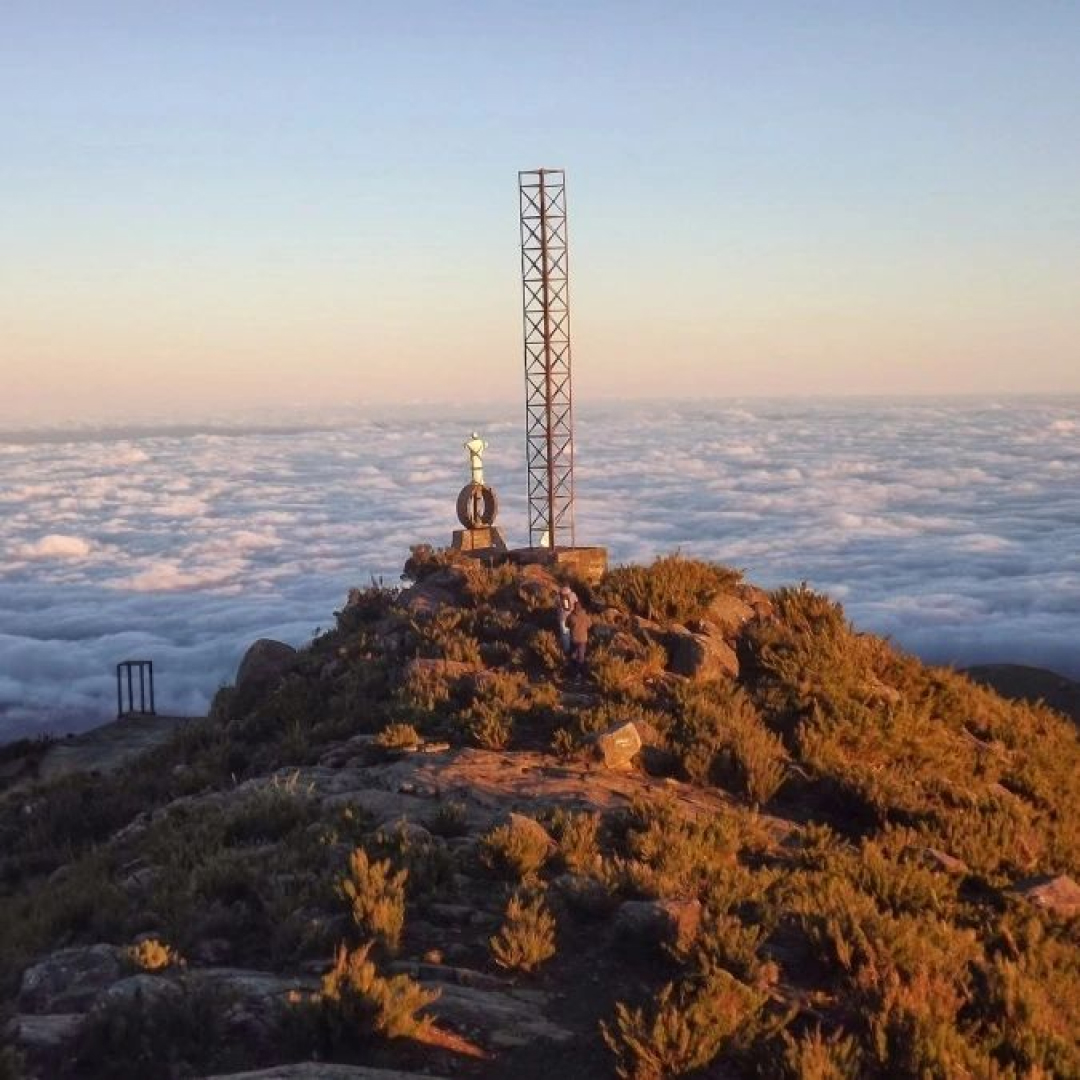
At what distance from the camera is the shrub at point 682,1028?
589 cm

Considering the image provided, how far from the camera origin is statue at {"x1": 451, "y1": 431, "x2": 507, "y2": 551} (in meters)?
20.1

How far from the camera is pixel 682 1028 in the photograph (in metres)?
5.95

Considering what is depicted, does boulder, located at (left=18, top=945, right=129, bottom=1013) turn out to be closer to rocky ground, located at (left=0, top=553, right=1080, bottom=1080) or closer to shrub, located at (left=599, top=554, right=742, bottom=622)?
rocky ground, located at (left=0, top=553, right=1080, bottom=1080)

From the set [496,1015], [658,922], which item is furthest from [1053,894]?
[496,1015]

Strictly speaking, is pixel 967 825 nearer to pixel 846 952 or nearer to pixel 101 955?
pixel 846 952

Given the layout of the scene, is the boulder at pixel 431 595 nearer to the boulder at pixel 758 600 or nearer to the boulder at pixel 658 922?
the boulder at pixel 758 600

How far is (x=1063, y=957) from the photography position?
24.8ft

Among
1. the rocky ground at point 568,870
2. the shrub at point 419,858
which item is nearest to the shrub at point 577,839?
the rocky ground at point 568,870

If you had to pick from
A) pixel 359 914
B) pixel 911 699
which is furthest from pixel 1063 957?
pixel 911 699

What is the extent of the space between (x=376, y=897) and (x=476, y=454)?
13.0 m

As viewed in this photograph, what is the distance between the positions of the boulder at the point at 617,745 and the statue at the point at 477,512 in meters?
8.43

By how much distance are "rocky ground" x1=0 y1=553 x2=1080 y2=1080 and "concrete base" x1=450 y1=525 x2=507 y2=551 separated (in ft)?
12.2

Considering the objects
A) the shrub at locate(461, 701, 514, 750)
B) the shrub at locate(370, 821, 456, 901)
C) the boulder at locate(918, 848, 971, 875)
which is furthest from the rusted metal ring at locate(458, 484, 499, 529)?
the boulder at locate(918, 848, 971, 875)

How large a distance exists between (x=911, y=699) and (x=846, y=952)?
8910mm
